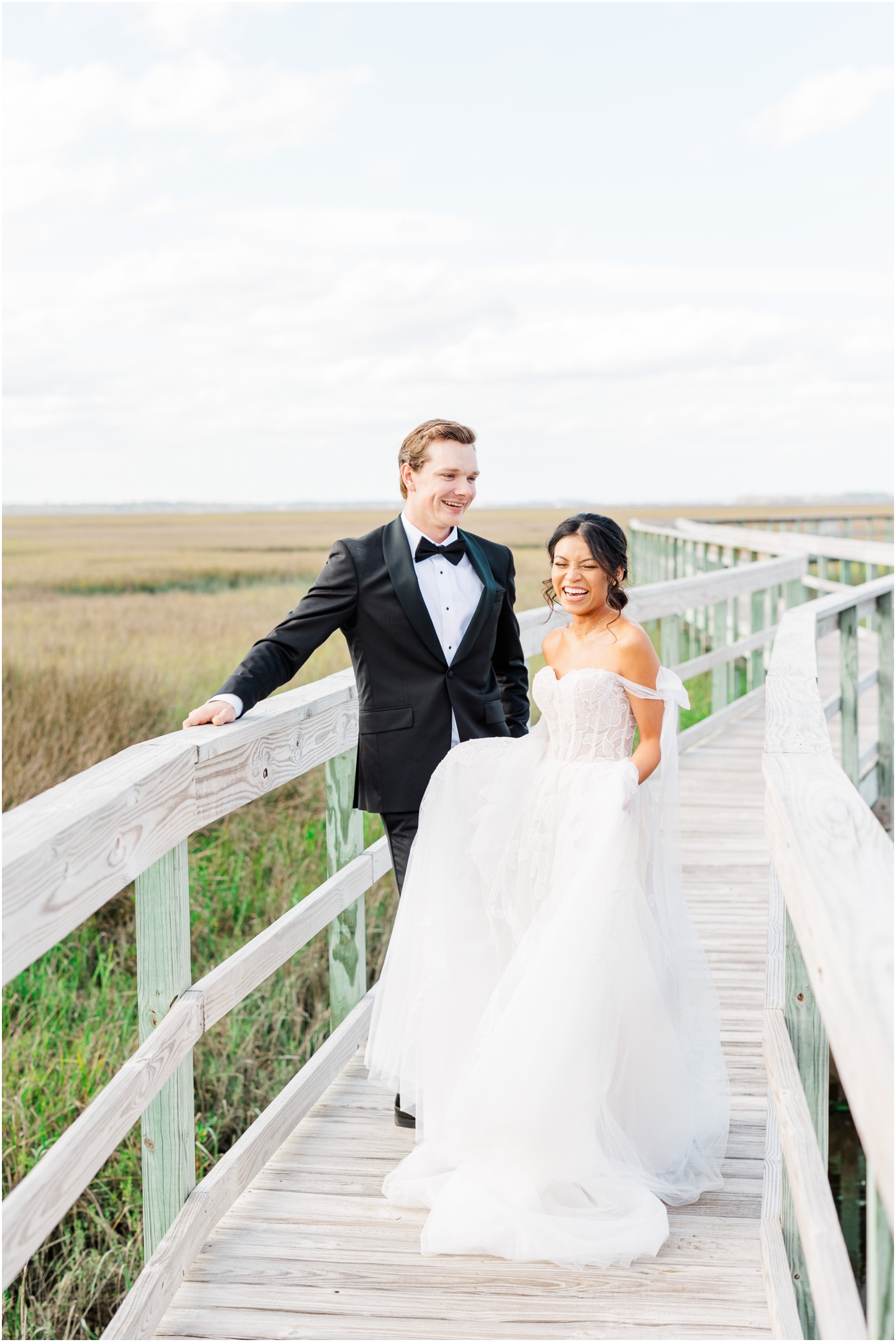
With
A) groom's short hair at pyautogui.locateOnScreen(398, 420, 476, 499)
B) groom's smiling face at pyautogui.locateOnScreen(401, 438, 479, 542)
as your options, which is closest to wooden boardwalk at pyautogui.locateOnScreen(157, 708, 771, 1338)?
groom's smiling face at pyautogui.locateOnScreen(401, 438, 479, 542)

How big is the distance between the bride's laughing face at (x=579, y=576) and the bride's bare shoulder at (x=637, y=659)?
0.11 meters

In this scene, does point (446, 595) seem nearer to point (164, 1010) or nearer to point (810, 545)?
point (164, 1010)

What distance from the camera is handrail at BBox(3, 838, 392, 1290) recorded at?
1.53 m

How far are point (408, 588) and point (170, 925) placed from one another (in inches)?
41.7

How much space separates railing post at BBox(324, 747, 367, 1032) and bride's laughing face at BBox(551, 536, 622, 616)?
873mm

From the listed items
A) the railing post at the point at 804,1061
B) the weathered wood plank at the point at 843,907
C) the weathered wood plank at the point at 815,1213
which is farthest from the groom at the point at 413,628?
the weathered wood plank at the point at 815,1213

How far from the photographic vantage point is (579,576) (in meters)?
2.74

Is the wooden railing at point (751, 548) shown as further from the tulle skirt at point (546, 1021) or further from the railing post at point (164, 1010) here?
the railing post at point (164, 1010)

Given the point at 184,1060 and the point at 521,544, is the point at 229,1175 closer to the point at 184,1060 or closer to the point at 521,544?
the point at 184,1060

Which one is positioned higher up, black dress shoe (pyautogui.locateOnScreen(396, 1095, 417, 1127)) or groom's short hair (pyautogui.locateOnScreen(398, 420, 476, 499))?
groom's short hair (pyautogui.locateOnScreen(398, 420, 476, 499))

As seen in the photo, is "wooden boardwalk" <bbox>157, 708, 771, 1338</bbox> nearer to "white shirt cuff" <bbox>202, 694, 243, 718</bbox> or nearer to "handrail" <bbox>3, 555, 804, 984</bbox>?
"handrail" <bbox>3, 555, 804, 984</bbox>

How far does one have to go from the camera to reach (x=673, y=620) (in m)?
7.19

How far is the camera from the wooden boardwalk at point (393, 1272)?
2135mm

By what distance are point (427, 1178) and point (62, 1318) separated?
5.45ft
